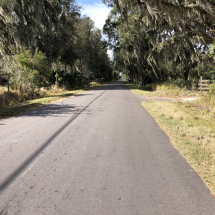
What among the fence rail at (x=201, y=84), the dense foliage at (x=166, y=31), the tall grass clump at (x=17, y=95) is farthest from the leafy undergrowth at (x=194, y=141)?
the fence rail at (x=201, y=84)

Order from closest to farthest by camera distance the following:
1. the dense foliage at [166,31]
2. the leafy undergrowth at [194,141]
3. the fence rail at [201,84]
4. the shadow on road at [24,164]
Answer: the shadow on road at [24,164] → the leafy undergrowth at [194,141] → the dense foliage at [166,31] → the fence rail at [201,84]

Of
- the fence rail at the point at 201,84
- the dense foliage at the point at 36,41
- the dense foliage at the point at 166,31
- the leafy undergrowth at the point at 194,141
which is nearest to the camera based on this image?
the leafy undergrowth at the point at 194,141

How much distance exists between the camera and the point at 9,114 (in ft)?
27.9

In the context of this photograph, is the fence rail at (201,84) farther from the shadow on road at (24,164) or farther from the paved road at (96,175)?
the shadow on road at (24,164)

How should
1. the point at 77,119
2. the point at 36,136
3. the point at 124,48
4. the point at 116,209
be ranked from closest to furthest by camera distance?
the point at 116,209 < the point at 36,136 < the point at 77,119 < the point at 124,48

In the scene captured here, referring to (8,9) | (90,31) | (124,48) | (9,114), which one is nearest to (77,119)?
(9,114)

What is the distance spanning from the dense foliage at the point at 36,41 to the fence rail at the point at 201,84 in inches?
548

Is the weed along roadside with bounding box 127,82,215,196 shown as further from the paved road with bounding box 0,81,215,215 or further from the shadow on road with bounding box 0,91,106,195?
the shadow on road with bounding box 0,91,106,195

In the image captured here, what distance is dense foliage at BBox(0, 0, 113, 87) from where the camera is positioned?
48.0 ft

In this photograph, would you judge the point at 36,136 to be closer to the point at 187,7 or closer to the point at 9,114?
the point at 9,114

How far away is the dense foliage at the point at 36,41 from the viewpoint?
1462cm

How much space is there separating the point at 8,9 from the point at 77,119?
556 inches

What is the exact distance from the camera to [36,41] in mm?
19000

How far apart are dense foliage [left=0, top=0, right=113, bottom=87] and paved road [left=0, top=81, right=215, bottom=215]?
10262 mm
